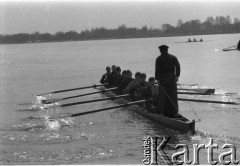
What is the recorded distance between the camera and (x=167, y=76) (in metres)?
12.4

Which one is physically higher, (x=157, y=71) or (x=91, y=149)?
(x=157, y=71)

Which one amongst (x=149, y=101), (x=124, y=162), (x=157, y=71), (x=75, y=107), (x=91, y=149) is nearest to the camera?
(x=124, y=162)

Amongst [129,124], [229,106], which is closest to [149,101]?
[129,124]

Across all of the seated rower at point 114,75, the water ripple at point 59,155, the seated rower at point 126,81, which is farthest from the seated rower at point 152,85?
the seated rower at point 114,75

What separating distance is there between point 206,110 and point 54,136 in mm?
6469

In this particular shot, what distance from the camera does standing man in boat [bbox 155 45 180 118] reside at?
1224cm

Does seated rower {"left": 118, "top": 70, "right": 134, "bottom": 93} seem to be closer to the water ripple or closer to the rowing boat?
the rowing boat

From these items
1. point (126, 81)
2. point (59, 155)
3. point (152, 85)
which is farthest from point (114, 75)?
point (59, 155)

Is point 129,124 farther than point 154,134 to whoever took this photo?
Yes

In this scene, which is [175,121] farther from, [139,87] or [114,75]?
[114,75]

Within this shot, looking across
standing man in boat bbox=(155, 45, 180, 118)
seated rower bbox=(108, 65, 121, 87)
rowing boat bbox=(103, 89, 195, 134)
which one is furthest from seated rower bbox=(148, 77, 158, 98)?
seated rower bbox=(108, 65, 121, 87)

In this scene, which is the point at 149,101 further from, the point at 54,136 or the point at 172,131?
the point at 54,136

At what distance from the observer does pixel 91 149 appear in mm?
11508

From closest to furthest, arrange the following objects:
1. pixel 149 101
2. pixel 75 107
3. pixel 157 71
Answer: pixel 157 71 → pixel 149 101 → pixel 75 107
